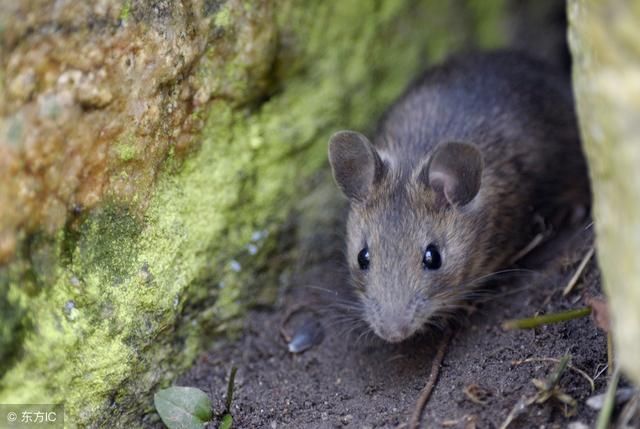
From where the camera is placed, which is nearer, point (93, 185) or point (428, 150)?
point (93, 185)

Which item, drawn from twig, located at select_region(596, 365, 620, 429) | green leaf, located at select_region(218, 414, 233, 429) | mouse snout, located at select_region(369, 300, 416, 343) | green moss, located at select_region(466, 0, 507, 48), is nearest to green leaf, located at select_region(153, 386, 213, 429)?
green leaf, located at select_region(218, 414, 233, 429)

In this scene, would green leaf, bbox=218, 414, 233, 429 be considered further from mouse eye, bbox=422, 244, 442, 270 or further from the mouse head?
mouse eye, bbox=422, 244, 442, 270

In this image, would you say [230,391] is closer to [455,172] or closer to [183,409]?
[183,409]

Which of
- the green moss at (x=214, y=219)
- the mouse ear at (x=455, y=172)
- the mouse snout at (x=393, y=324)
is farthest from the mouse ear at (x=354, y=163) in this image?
the mouse snout at (x=393, y=324)

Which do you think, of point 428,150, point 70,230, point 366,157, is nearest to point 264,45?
point 366,157

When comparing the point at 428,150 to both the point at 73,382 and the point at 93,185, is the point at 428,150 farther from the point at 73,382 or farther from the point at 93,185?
the point at 73,382

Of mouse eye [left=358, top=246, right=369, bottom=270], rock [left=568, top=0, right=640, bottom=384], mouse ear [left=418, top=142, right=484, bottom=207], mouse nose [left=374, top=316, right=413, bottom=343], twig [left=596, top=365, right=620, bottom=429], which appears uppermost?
rock [left=568, top=0, right=640, bottom=384]

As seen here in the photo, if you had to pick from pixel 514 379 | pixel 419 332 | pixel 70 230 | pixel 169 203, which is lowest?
Answer: pixel 419 332

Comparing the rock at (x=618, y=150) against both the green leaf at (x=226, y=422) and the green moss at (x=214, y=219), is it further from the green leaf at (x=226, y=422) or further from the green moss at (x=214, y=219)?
the green moss at (x=214, y=219)

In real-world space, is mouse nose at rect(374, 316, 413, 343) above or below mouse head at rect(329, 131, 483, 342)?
below
